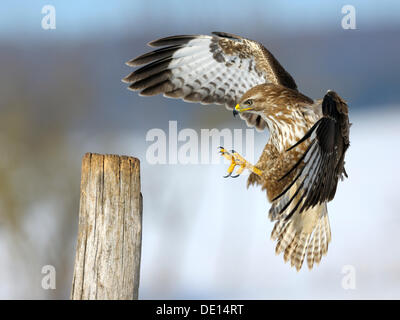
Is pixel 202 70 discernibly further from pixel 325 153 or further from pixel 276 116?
pixel 325 153

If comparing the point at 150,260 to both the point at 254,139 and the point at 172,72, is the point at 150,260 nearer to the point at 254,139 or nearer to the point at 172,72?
the point at 254,139

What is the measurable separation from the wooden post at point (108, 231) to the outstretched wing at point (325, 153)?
0.85 meters

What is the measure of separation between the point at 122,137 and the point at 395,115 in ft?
10.6

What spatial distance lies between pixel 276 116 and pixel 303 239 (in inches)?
38.0

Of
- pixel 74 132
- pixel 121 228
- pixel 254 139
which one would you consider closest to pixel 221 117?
pixel 254 139

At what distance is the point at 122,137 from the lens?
650cm

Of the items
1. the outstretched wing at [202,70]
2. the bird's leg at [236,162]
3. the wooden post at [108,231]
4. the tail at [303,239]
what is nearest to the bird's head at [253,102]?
the bird's leg at [236,162]

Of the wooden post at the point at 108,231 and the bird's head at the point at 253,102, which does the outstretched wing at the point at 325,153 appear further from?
the wooden post at the point at 108,231

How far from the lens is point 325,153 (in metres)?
3.19

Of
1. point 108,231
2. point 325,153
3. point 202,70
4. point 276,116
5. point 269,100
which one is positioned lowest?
point 108,231

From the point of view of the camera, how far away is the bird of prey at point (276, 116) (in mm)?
3223

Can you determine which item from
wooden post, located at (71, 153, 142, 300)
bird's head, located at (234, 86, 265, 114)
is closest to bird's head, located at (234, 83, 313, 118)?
bird's head, located at (234, 86, 265, 114)

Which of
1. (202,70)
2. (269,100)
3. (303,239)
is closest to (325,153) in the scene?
(269,100)

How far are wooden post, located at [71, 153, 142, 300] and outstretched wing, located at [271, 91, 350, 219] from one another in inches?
33.5
